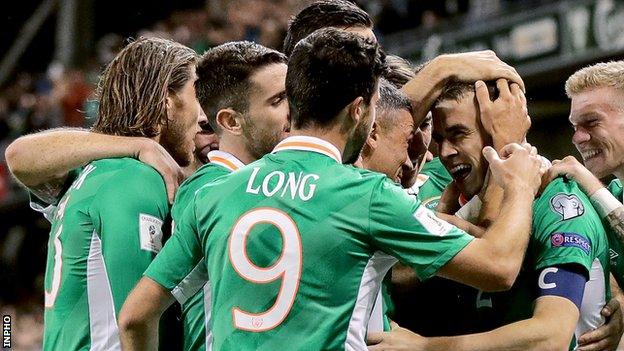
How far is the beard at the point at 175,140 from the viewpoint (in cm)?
423

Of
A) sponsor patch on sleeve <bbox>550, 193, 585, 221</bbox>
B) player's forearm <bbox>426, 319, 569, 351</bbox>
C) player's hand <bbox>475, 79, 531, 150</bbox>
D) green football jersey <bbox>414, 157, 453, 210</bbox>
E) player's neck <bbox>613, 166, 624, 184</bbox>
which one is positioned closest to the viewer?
player's forearm <bbox>426, 319, 569, 351</bbox>

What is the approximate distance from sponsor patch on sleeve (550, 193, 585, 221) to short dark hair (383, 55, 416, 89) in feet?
3.25

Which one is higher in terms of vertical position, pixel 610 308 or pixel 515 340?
pixel 515 340

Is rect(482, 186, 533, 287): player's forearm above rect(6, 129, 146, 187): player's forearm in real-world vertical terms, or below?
above

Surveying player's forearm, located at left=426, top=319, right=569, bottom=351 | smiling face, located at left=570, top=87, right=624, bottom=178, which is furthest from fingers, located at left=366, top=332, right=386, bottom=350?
smiling face, located at left=570, top=87, right=624, bottom=178

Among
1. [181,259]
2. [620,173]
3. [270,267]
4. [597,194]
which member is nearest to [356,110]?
[270,267]

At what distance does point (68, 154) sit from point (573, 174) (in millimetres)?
1856

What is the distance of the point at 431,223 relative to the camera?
3.15m

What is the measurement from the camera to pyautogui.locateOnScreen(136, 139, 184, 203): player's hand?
395cm

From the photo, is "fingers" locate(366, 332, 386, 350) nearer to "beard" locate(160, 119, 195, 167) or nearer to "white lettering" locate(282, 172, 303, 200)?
"white lettering" locate(282, 172, 303, 200)

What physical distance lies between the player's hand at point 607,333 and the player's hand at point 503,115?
67 centimetres

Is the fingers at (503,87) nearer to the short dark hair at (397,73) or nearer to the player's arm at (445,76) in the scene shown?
the player's arm at (445,76)

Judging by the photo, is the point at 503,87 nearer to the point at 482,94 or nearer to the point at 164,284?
the point at 482,94

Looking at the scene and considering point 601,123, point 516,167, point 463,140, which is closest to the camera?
point 516,167
